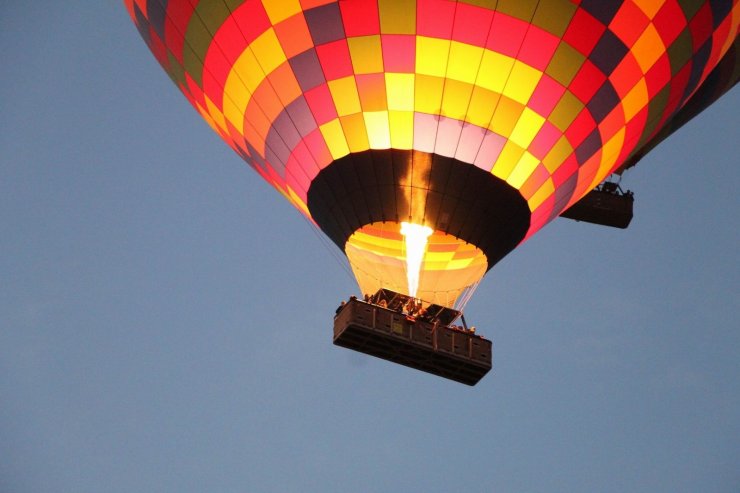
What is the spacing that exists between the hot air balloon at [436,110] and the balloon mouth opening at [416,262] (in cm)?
2

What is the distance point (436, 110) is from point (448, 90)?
0.22 meters

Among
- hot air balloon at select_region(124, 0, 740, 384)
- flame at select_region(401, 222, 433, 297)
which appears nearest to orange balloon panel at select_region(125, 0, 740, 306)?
hot air balloon at select_region(124, 0, 740, 384)

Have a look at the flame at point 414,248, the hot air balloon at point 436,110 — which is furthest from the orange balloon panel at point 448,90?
the flame at point 414,248

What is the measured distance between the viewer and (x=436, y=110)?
14070 millimetres

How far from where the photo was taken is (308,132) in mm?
14555

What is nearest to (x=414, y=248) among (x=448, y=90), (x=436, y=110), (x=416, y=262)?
(x=416, y=262)

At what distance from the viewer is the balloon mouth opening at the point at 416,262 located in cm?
1507

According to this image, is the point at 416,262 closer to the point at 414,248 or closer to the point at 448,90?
the point at 414,248

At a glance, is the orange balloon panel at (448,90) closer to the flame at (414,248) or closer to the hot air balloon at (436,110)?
the hot air balloon at (436,110)

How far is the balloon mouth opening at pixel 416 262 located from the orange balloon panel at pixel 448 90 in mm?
194

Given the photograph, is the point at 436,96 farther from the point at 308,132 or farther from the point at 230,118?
the point at 230,118

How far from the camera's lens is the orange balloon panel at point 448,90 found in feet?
45.4

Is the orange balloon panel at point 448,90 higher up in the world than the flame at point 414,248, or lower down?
higher up

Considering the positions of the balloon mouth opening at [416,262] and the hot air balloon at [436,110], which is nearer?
the hot air balloon at [436,110]
